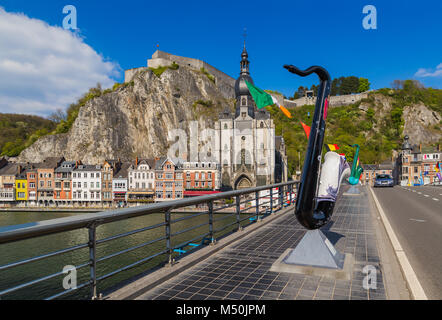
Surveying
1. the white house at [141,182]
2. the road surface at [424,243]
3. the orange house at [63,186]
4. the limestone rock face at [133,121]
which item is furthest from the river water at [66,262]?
the limestone rock face at [133,121]

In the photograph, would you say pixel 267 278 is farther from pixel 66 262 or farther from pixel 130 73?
pixel 130 73

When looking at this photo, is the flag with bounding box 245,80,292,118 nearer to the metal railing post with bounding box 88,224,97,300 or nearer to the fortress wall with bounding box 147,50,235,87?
the metal railing post with bounding box 88,224,97,300

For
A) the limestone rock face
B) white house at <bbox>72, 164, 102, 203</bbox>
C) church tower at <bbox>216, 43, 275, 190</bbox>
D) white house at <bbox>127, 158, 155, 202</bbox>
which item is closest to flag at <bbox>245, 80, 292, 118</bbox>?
white house at <bbox>127, 158, 155, 202</bbox>

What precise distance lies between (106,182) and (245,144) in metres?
32.4

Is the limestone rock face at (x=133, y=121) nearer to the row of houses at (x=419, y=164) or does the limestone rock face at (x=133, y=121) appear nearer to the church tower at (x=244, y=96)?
the church tower at (x=244, y=96)

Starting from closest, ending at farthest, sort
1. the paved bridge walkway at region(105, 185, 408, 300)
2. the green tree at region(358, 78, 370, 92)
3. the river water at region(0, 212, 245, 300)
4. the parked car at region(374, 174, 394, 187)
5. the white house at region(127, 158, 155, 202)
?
the paved bridge walkway at region(105, 185, 408, 300) < the river water at region(0, 212, 245, 300) < the parked car at region(374, 174, 394, 187) < the white house at region(127, 158, 155, 202) < the green tree at region(358, 78, 370, 92)

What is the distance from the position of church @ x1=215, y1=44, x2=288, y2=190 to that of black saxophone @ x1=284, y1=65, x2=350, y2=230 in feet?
198

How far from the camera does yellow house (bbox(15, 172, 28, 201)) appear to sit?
208 ft

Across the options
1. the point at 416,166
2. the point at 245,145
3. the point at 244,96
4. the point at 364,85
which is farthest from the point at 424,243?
the point at 364,85

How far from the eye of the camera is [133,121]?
81.9m

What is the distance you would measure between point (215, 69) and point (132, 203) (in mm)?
64782

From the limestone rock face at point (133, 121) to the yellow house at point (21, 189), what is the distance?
520 inches

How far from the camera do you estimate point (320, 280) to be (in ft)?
14.4
